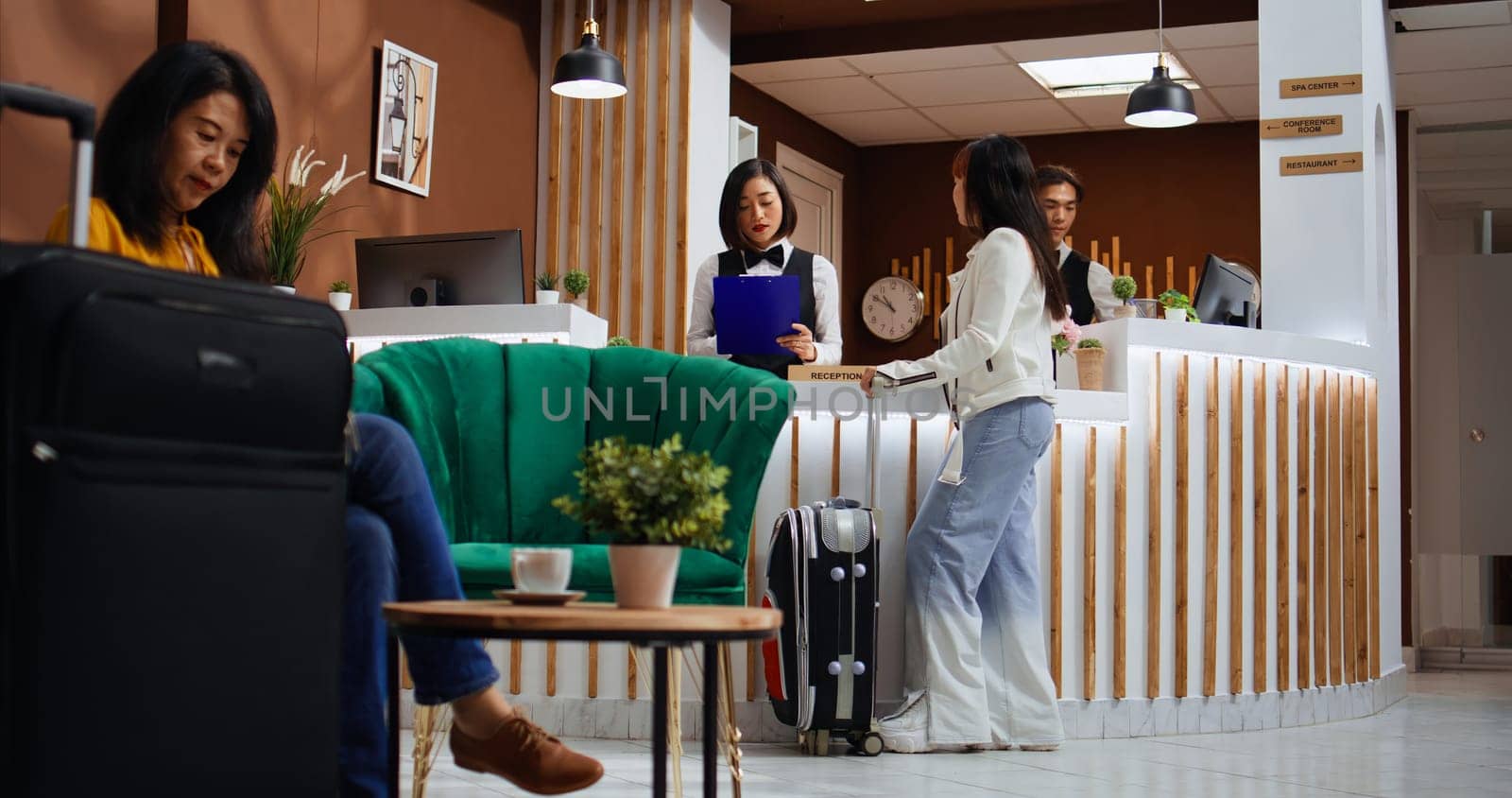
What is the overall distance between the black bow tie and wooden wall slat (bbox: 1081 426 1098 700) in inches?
43.3

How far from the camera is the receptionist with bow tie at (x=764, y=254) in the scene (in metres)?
4.66

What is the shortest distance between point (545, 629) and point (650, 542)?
0.96ft

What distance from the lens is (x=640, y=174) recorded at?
730 centimetres

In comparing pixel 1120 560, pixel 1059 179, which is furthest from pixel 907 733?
pixel 1059 179

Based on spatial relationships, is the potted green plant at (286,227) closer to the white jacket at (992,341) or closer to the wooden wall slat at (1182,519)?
the white jacket at (992,341)

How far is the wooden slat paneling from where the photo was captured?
4758 millimetres

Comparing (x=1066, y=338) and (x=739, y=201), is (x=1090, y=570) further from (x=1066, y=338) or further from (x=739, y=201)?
(x=739, y=201)

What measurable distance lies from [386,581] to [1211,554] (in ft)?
11.1

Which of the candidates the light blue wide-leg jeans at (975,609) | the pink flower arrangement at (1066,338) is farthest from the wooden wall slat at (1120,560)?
the light blue wide-leg jeans at (975,609)

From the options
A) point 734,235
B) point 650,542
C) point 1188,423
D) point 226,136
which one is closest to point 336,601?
point 650,542

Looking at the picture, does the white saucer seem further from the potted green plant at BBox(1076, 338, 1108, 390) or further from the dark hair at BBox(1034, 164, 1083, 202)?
the dark hair at BBox(1034, 164, 1083, 202)

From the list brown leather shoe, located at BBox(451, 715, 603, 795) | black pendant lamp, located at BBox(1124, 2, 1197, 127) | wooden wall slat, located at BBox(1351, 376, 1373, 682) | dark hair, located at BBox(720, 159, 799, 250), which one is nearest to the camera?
brown leather shoe, located at BBox(451, 715, 603, 795)

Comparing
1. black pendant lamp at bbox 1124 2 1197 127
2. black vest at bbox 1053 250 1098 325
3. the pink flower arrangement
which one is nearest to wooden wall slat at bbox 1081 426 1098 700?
the pink flower arrangement

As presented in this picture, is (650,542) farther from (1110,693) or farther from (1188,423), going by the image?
(1188,423)
